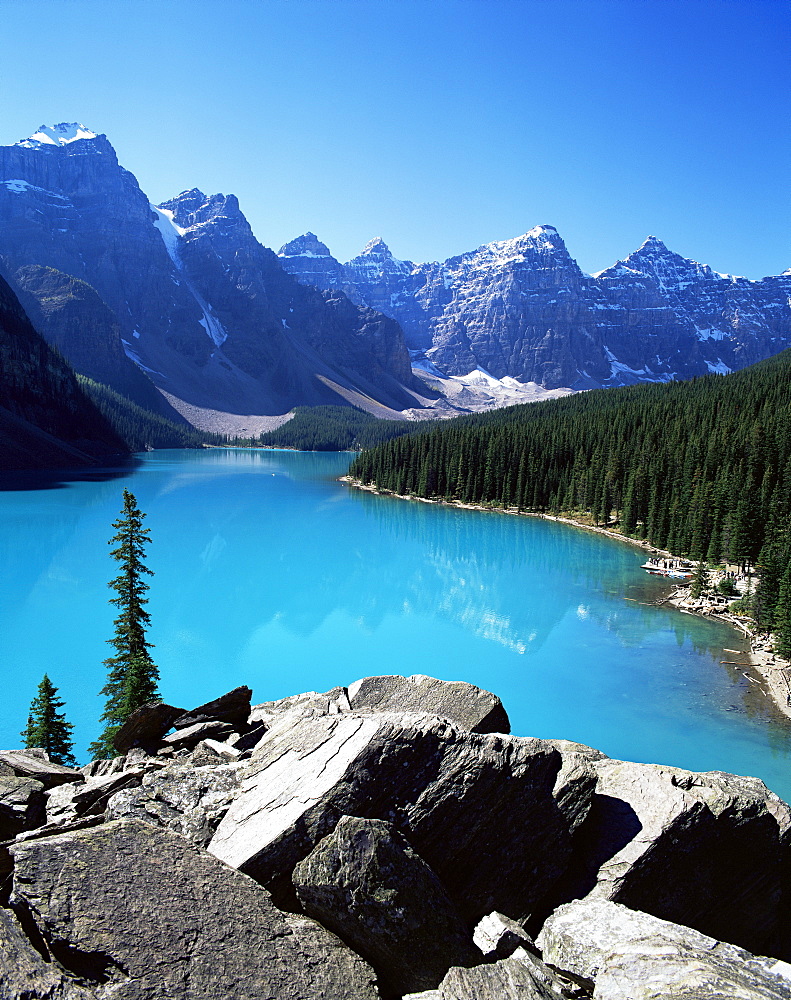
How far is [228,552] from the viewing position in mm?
57281

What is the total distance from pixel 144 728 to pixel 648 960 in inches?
377

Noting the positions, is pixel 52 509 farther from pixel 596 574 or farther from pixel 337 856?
pixel 337 856

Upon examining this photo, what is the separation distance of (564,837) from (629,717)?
20535 mm

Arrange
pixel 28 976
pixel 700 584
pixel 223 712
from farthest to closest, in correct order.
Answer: pixel 700 584, pixel 223 712, pixel 28 976

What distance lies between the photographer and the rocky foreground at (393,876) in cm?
536

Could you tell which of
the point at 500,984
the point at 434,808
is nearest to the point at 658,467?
the point at 434,808

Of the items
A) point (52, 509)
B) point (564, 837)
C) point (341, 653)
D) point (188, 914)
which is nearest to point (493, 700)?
point (564, 837)

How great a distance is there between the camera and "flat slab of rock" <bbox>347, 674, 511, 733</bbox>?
10.3 meters

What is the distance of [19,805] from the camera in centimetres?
833

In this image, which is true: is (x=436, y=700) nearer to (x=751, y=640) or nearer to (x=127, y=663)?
(x=127, y=663)

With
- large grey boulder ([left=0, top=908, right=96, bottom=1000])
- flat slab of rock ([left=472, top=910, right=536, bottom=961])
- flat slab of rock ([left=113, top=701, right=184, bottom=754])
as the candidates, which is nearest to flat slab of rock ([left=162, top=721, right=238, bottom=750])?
flat slab of rock ([left=113, top=701, right=184, bottom=754])

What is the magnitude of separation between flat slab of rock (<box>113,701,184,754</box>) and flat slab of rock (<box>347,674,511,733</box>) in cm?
383

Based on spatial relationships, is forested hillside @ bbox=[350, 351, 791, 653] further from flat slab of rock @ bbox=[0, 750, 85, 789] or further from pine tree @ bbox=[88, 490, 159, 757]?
flat slab of rock @ bbox=[0, 750, 85, 789]

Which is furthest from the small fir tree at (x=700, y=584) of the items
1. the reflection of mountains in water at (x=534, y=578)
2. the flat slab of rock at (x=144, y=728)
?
the flat slab of rock at (x=144, y=728)
